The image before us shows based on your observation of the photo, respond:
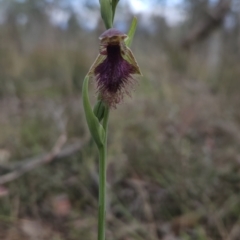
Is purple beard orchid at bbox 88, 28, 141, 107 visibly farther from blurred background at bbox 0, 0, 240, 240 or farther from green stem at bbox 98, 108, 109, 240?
blurred background at bbox 0, 0, 240, 240

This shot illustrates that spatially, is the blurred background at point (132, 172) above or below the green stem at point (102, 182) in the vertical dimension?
above

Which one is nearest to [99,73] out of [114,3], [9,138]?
[114,3]

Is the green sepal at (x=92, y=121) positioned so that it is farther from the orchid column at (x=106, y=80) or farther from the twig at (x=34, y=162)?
the twig at (x=34, y=162)

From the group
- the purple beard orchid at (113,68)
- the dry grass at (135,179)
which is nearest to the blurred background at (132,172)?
the dry grass at (135,179)

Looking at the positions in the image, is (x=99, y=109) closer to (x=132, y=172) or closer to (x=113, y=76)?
(x=113, y=76)

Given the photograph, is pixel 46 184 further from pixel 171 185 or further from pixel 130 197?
pixel 171 185

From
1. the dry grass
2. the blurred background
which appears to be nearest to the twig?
the blurred background

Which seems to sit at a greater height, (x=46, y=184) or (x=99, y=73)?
(x=46, y=184)

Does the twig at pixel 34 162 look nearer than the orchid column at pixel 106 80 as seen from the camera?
No
